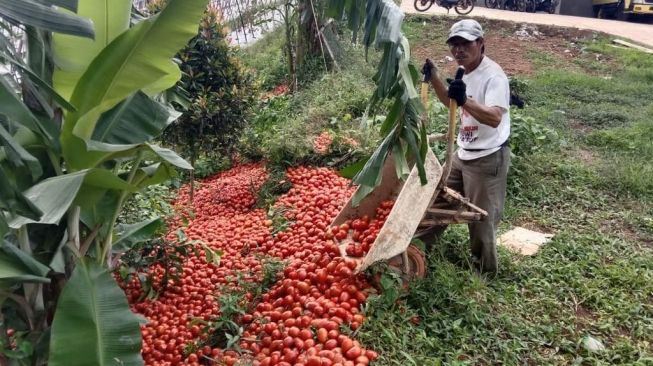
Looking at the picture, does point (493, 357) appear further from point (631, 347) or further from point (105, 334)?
point (105, 334)

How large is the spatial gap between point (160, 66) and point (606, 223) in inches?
176

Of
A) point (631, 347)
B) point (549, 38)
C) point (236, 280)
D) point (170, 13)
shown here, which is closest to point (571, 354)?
point (631, 347)

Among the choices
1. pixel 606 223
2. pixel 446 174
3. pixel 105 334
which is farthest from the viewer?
pixel 606 223

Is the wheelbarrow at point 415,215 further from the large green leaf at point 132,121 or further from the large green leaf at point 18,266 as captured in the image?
the large green leaf at point 18,266

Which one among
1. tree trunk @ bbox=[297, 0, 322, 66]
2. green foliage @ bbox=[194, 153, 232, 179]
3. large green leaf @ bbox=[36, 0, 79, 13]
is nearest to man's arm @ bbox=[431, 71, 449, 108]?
large green leaf @ bbox=[36, 0, 79, 13]

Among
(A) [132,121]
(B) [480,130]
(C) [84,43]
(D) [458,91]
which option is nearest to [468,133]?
(B) [480,130]

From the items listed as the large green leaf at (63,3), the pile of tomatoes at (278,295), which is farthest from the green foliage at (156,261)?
the large green leaf at (63,3)

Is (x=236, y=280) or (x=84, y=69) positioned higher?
(x=84, y=69)

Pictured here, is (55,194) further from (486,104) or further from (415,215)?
(486,104)

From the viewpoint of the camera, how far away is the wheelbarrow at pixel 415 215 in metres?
3.32

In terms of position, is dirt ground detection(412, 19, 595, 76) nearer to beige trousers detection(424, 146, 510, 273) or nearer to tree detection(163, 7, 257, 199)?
tree detection(163, 7, 257, 199)

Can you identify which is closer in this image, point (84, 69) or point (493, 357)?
point (84, 69)

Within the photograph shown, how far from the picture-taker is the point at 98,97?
234cm

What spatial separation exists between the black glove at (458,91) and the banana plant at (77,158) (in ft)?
5.35
